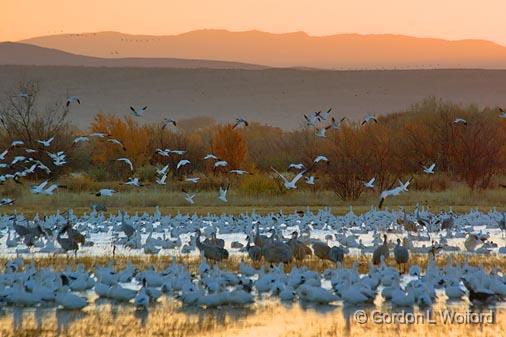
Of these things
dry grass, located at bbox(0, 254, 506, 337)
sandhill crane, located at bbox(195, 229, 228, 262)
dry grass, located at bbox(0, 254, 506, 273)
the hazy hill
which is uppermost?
dry grass, located at bbox(0, 254, 506, 337)

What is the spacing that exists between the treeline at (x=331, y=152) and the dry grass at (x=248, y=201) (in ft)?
3.59

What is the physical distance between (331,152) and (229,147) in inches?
329

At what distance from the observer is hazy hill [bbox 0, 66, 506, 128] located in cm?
14238

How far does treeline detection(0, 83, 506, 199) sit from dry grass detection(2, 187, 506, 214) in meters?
1.09

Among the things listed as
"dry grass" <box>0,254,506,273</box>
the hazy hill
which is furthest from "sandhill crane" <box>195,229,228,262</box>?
the hazy hill

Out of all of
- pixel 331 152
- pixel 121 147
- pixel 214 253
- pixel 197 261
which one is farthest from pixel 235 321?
pixel 121 147

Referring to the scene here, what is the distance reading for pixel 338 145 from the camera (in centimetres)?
3581

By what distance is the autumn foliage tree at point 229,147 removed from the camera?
141 feet

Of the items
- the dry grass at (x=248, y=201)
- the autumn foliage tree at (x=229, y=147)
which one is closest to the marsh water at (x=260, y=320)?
the dry grass at (x=248, y=201)

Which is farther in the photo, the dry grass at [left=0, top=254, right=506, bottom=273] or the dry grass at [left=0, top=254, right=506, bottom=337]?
the dry grass at [left=0, top=254, right=506, bottom=273]

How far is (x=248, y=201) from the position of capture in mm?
33469

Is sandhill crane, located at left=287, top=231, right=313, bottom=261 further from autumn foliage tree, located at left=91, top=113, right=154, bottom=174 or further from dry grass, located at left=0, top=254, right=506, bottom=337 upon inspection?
autumn foliage tree, located at left=91, top=113, right=154, bottom=174

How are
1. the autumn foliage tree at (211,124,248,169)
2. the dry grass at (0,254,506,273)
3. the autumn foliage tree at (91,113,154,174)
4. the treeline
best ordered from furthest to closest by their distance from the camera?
the autumn foliage tree at (91,113,154,174)
the autumn foliage tree at (211,124,248,169)
the treeline
the dry grass at (0,254,506,273)

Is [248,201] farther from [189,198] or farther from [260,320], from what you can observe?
[260,320]
